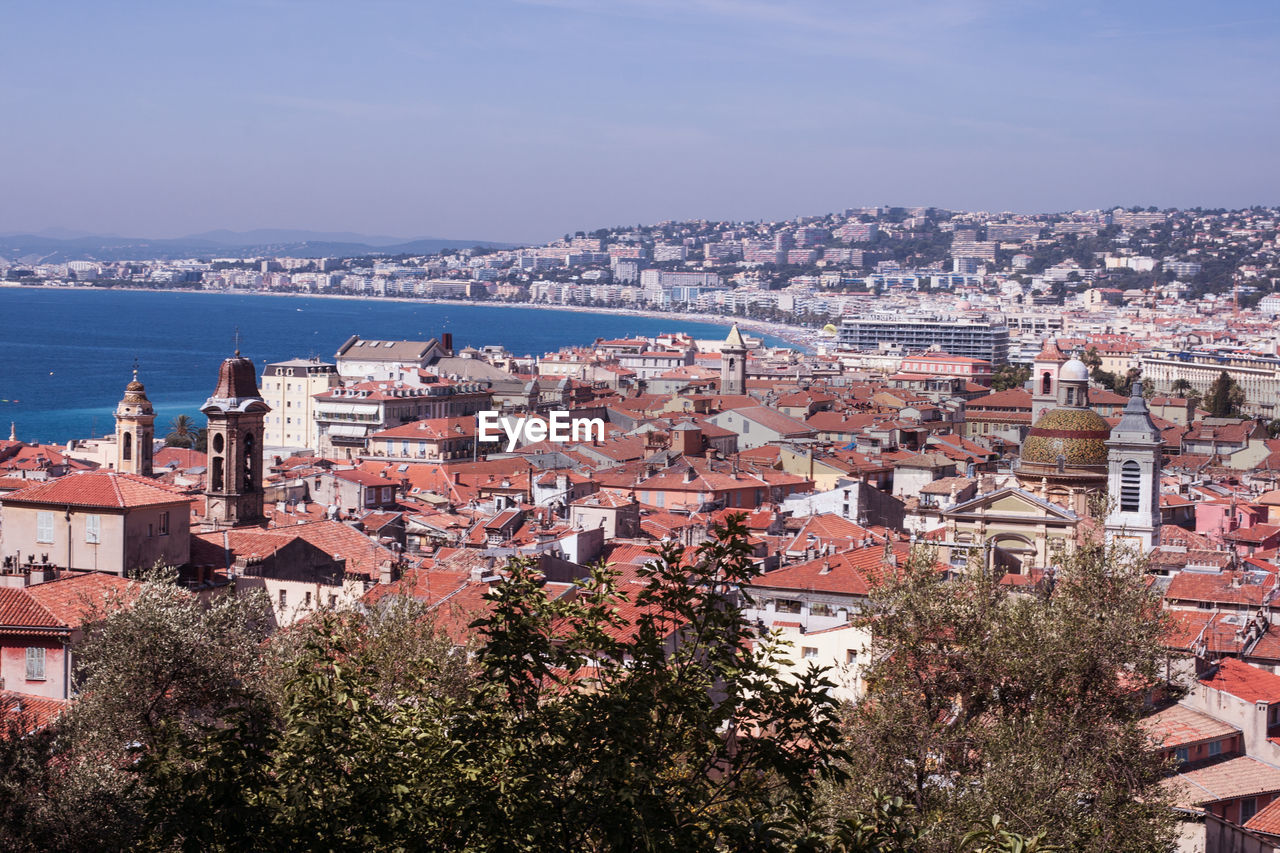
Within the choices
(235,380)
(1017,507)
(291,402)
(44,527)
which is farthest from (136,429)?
(291,402)

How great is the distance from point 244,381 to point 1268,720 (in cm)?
1863

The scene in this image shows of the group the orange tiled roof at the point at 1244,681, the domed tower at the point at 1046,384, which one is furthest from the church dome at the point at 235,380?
the domed tower at the point at 1046,384

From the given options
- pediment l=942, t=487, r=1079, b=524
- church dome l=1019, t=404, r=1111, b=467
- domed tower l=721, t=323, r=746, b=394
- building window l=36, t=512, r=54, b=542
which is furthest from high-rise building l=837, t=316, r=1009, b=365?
building window l=36, t=512, r=54, b=542

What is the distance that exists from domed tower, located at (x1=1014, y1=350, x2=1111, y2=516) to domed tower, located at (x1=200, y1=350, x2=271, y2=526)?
1397cm

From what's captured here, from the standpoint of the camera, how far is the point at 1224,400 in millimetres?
97750

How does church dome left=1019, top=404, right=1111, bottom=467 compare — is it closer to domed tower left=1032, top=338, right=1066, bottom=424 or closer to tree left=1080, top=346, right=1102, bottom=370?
domed tower left=1032, top=338, right=1066, bottom=424

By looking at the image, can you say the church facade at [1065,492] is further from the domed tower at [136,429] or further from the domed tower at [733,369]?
the domed tower at [733,369]

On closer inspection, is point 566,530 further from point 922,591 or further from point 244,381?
point 922,591

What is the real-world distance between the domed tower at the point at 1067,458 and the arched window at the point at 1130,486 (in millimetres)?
413

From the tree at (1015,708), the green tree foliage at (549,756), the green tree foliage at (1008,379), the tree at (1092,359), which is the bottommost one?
the green tree foliage at (1008,379)

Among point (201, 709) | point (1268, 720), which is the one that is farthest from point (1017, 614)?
point (201, 709)

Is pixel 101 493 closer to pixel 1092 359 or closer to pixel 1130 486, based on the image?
pixel 1130 486

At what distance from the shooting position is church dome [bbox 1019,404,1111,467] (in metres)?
31.6

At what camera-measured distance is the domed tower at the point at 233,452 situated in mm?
29656
